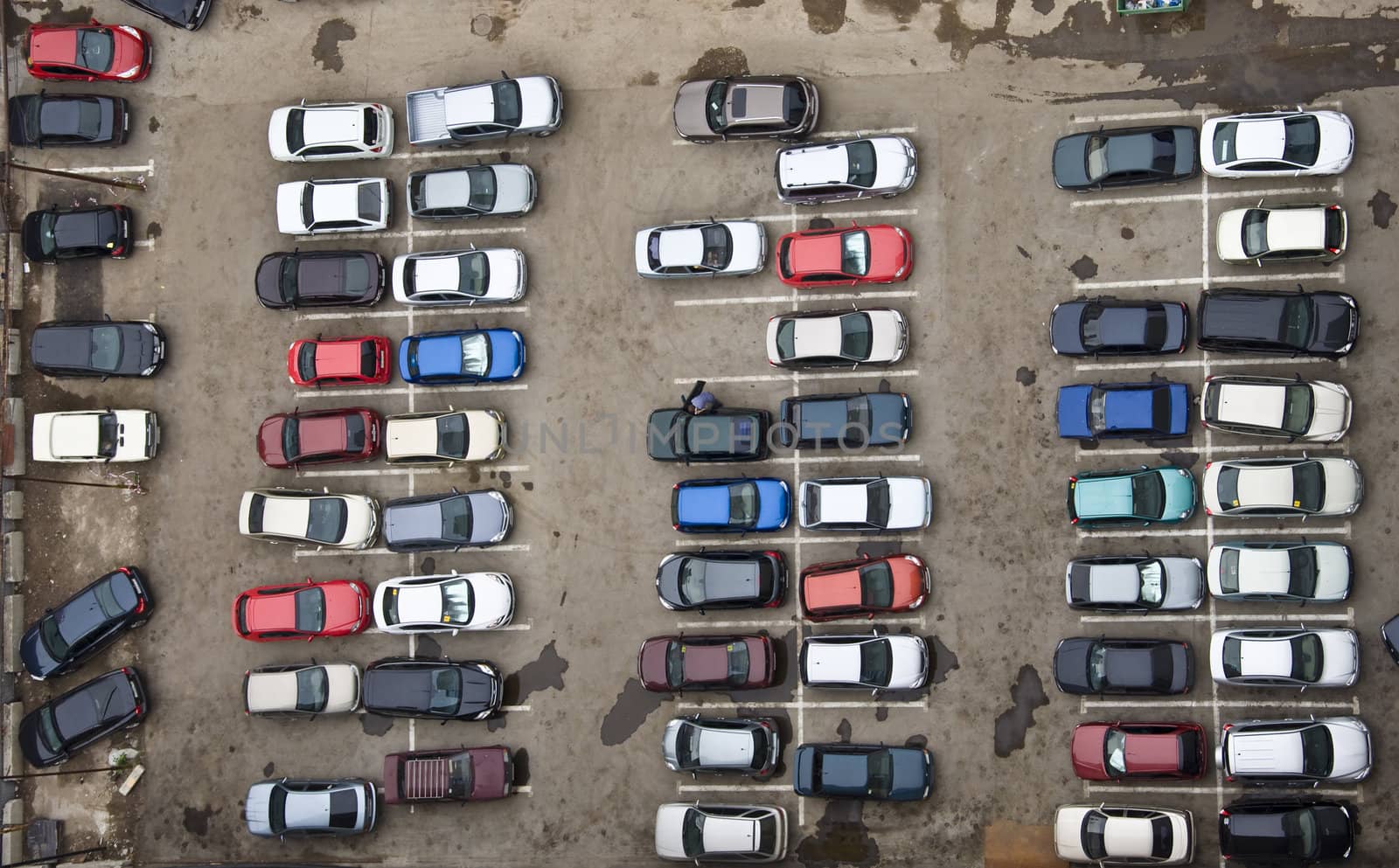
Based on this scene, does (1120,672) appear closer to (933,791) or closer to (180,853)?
(933,791)

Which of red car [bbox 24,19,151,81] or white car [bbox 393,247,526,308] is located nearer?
white car [bbox 393,247,526,308]

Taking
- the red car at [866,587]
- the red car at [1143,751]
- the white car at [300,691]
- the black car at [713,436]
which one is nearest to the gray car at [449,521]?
the white car at [300,691]

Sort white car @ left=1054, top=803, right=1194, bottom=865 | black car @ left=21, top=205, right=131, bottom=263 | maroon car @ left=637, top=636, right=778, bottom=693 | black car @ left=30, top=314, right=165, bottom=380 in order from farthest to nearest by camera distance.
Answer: black car @ left=21, top=205, right=131, bottom=263, black car @ left=30, top=314, right=165, bottom=380, maroon car @ left=637, top=636, right=778, bottom=693, white car @ left=1054, top=803, right=1194, bottom=865

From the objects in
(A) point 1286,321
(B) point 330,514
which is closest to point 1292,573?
(A) point 1286,321

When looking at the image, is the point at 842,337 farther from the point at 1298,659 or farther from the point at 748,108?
the point at 1298,659

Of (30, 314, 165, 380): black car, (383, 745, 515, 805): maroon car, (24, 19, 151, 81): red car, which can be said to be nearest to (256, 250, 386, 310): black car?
(30, 314, 165, 380): black car

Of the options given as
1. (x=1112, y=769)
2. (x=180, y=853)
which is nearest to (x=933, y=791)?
(x=1112, y=769)

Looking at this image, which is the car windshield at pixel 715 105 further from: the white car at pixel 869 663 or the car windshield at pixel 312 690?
the car windshield at pixel 312 690

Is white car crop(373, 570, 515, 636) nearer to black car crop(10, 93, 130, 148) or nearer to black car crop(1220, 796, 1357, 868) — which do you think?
black car crop(10, 93, 130, 148)
